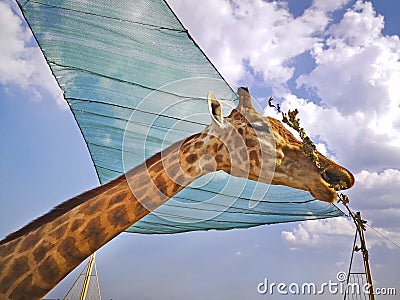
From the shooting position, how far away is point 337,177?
4.42 feet

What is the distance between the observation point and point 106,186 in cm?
133

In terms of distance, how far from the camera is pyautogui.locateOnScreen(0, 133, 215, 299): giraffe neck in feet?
3.61

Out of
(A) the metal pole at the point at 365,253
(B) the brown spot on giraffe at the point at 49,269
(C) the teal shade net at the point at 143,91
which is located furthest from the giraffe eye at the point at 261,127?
(A) the metal pole at the point at 365,253

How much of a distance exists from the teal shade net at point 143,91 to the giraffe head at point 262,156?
546 millimetres

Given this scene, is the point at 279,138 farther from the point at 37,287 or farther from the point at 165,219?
the point at 165,219

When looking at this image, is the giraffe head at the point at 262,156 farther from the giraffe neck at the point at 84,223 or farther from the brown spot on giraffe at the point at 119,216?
the brown spot on giraffe at the point at 119,216

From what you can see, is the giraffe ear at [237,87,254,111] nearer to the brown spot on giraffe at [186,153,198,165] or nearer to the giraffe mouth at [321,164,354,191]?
the brown spot on giraffe at [186,153,198,165]

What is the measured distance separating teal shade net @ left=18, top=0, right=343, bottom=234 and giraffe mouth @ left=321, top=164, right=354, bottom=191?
2.49 ft

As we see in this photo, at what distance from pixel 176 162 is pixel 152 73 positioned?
2.30ft

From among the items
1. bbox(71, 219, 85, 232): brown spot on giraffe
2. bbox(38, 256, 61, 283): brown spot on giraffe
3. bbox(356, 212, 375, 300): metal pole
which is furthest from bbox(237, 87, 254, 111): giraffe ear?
bbox(356, 212, 375, 300): metal pole

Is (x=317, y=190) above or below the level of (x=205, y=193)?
below

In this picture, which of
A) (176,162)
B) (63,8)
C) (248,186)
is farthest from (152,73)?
(248,186)

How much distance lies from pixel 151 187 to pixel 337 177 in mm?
682

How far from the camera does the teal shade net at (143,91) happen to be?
1.66m
